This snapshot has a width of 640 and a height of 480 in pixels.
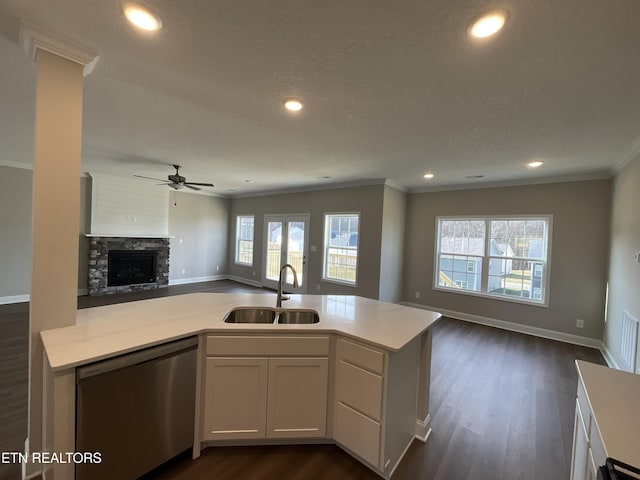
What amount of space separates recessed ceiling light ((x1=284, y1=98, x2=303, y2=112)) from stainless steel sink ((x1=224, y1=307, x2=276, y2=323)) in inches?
68.3

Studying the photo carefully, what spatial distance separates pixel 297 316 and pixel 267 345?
1.72ft

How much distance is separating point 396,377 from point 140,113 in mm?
3160

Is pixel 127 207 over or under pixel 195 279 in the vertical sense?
over

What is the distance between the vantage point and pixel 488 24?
4.49ft

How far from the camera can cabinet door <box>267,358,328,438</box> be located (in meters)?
1.92

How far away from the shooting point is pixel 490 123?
2539 mm

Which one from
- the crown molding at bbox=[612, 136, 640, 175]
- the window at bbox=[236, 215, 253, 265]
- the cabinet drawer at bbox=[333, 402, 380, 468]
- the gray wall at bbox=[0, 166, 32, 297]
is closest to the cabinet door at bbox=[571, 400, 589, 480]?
the cabinet drawer at bbox=[333, 402, 380, 468]

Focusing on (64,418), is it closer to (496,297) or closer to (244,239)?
(496,297)

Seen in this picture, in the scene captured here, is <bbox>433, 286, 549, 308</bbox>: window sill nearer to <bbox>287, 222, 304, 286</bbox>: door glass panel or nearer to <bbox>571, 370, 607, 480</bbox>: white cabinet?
<bbox>287, 222, 304, 286</bbox>: door glass panel

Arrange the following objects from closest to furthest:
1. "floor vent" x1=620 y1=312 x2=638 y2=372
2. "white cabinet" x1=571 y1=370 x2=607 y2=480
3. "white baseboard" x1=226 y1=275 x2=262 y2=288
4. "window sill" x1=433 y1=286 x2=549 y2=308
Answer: "white cabinet" x1=571 y1=370 x2=607 y2=480, "floor vent" x1=620 y1=312 x2=638 y2=372, "window sill" x1=433 y1=286 x2=549 y2=308, "white baseboard" x1=226 y1=275 x2=262 y2=288

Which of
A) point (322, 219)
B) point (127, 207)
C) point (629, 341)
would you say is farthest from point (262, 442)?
point (127, 207)

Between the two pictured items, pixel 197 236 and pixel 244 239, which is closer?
pixel 197 236

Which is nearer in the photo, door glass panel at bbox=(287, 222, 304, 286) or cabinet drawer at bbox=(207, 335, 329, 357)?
cabinet drawer at bbox=(207, 335, 329, 357)

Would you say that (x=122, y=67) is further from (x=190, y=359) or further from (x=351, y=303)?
(x=351, y=303)
